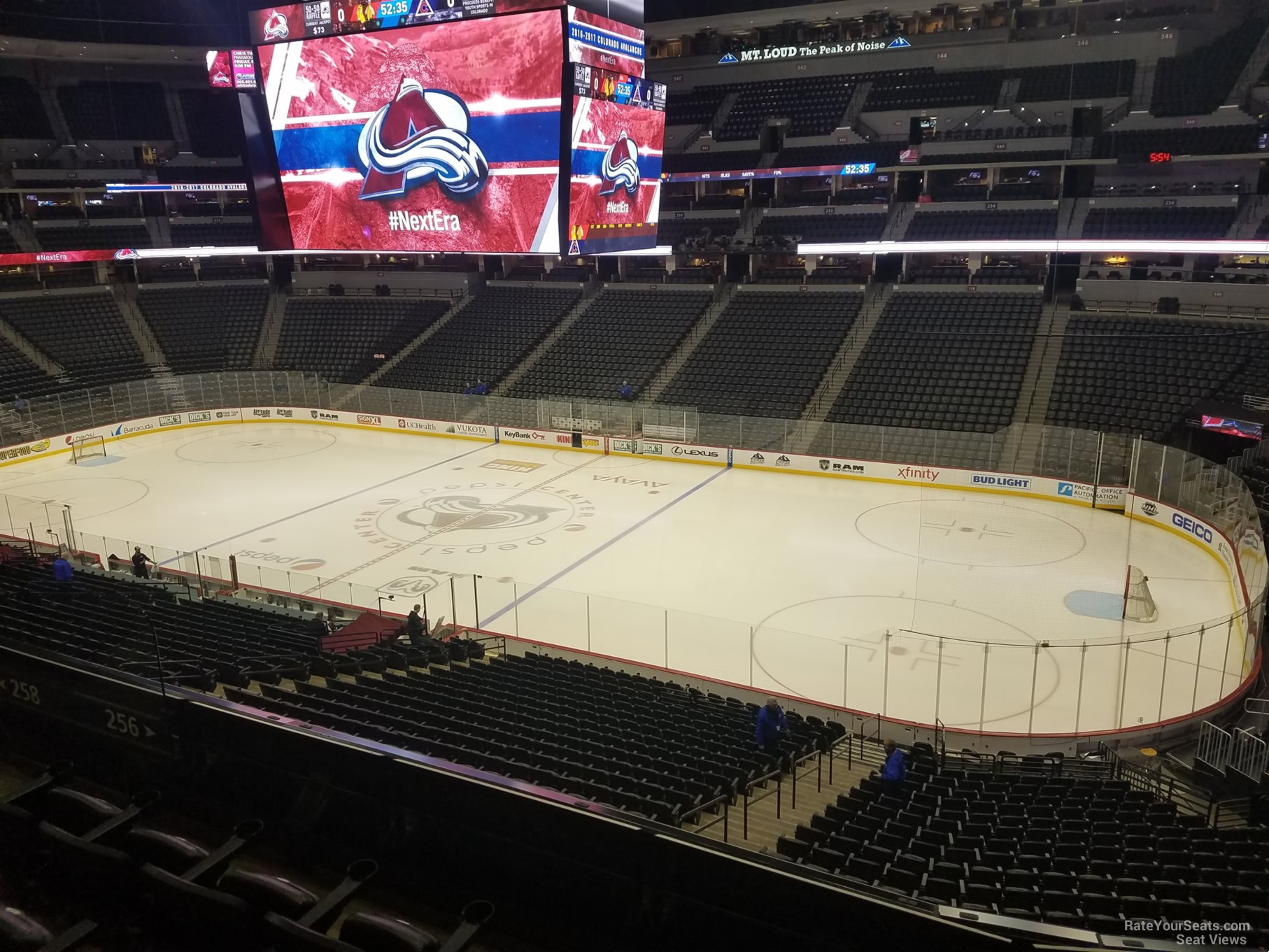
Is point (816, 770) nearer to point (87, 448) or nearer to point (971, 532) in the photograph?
point (971, 532)

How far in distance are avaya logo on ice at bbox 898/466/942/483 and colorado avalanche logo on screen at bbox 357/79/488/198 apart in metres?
13.4

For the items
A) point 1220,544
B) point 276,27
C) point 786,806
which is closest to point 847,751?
point 786,806

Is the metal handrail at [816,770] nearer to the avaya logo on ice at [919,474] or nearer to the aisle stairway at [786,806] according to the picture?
the aisle stairway at [786,806]

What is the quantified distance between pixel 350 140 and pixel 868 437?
15597 millimetres

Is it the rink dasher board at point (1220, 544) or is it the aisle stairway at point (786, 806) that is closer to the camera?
the aisle stairway at point (786, 806)

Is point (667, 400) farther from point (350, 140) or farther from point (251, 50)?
point (251, 50)

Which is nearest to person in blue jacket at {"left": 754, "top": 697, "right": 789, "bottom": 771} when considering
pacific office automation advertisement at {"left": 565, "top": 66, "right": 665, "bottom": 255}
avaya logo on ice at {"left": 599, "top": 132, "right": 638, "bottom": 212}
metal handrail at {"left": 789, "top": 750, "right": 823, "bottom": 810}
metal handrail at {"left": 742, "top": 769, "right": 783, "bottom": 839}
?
metal handrail at {"left": 789, "top": 750, "right": 823, "bottom": 810}

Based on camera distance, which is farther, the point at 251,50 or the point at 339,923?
the point at 251,50

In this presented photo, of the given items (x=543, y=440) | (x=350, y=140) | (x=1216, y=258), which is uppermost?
(x=350, y=140)

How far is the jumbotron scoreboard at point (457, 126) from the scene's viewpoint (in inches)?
777

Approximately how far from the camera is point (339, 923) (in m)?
4.30

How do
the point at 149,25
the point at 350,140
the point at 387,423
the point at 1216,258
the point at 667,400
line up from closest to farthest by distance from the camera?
the point at 350,140 < the point at 1216,258 < the point at 667,400 < the point at 387,423 < the point at 149,25

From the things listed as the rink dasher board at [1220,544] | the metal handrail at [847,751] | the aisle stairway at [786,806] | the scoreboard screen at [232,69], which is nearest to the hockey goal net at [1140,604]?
the rink dasher board at [1220,544]


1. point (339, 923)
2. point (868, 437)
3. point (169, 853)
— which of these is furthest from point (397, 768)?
point (868, 437)
